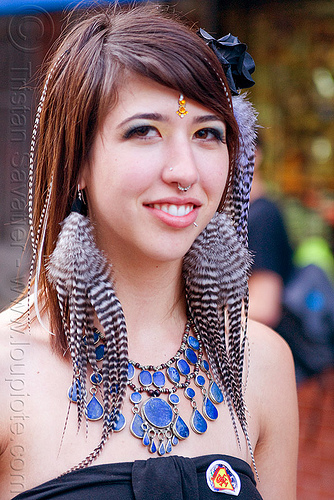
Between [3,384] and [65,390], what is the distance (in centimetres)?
17

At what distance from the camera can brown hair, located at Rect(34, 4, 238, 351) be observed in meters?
1.71

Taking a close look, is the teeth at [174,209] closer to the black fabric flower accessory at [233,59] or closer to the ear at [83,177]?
the ear at [83,177]

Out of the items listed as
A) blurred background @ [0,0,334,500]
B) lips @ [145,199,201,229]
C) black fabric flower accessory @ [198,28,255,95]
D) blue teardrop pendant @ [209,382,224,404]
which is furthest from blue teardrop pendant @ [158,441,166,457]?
blurred background @ [0,0,334,500]

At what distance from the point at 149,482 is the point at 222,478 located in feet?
0.75

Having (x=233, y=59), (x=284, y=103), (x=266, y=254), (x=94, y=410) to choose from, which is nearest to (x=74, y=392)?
(x=94, y=410)

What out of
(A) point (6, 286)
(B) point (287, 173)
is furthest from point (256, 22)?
(A) point (6, 286)

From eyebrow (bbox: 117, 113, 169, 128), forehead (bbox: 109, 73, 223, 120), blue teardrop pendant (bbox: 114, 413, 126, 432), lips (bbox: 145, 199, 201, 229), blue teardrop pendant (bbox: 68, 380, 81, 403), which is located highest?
forehead (bbox: 109, 73, 223, 120)

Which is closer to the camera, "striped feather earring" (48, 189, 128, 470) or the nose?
the nose

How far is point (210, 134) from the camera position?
1.82 metres

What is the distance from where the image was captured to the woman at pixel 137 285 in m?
1.67

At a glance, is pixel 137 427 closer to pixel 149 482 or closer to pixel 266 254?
pixel 149 482

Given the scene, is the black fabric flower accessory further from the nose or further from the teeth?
the teeth

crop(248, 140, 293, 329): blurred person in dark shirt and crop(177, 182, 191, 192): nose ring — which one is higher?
crop(177, 182, 191, 192): nose ring

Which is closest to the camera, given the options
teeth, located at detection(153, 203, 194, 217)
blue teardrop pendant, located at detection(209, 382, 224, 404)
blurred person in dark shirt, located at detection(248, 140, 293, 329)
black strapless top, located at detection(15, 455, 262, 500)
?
black strapless top, located at detection(15, 455, 262, 500)
